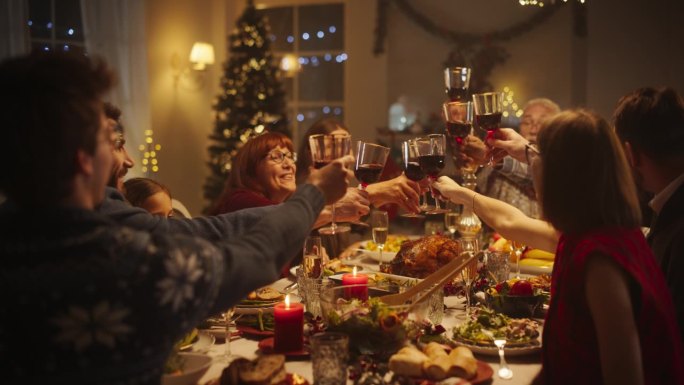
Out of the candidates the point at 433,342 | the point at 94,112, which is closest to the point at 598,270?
the point at 433,342

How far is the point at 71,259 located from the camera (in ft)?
3.54

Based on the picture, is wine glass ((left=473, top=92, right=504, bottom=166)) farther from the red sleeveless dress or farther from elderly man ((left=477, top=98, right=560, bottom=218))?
elderly man ((left=477, top=98, right=560, bottom=218))

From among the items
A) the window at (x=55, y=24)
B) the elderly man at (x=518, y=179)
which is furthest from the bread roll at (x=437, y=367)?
the window at (x=55, y=24)

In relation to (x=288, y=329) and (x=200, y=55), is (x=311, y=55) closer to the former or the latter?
(x=200, y=55)

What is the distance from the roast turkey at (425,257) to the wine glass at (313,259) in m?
0.44

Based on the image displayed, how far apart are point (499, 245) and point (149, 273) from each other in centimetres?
221

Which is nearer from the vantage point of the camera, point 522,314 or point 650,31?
point 522,314

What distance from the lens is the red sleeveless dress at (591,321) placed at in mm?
1489

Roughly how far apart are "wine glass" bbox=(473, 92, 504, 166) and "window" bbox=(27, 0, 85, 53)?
359 cm

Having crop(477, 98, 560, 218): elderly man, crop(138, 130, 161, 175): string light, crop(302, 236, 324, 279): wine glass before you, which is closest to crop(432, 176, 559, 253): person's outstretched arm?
crop(302, 236, 324, 279): wine glass

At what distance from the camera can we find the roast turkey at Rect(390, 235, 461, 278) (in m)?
2.44

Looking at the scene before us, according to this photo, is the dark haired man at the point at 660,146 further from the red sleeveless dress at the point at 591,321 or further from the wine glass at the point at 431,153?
the wine glass at the point at 431,153

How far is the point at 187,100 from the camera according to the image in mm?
6949

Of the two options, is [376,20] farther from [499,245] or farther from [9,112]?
A: [9,112]
